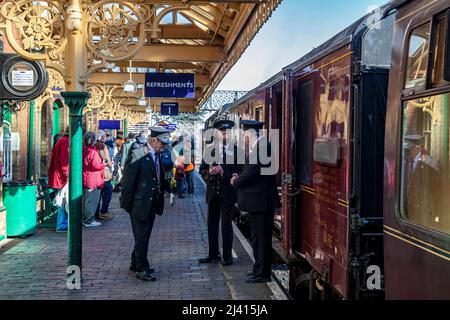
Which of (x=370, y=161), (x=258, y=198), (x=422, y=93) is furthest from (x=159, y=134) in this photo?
(x=422, y=93)

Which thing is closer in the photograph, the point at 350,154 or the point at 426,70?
the point at 426,70

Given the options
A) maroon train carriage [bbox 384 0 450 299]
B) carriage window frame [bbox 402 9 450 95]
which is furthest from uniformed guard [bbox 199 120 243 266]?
carriage window frame [bbox 402 9 450 95]

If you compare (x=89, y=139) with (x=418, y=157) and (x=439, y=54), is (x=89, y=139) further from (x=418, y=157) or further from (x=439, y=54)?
(x=439, y=54)

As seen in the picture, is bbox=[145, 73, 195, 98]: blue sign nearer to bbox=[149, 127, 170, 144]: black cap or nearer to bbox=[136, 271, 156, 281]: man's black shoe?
bbox=[149, 127, 170, 144]: black cap

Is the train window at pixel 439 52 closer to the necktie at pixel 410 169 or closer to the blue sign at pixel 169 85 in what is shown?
the necktie at pixel 410 169

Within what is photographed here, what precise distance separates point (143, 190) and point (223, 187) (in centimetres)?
126

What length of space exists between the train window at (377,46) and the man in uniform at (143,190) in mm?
2835

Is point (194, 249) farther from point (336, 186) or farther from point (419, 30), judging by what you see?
point (419, 30)

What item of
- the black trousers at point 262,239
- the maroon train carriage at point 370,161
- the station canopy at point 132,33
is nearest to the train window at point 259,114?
the station canopy at point 132,33

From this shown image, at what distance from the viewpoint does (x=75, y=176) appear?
6.14 meters

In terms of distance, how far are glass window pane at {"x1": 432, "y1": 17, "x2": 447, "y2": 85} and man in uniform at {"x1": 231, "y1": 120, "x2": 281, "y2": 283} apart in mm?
3236

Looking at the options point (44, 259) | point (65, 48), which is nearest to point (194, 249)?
point (44, 259)

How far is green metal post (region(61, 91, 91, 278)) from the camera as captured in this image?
608 centimetres

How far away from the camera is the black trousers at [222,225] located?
7.26 m
